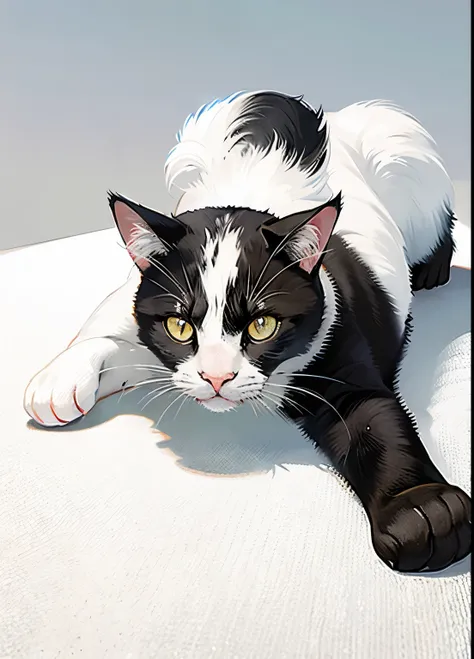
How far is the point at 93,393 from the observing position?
68 cm

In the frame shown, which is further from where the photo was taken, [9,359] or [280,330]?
[9,359]

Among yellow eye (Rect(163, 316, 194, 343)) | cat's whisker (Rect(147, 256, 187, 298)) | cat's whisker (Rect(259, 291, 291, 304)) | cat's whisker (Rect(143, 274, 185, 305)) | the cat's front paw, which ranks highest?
cat's whisker (Rect(147, 256, 187, 298))

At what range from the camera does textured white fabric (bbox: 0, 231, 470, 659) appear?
0.43 meters

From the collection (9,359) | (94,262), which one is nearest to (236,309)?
(9,359)

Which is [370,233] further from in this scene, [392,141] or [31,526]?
[31,526]

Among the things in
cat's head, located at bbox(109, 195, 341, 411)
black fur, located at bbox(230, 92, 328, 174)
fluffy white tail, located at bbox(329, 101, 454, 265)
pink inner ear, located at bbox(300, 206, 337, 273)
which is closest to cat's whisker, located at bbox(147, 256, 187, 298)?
cat's head, located at bbox(109, 195, 341, 411)

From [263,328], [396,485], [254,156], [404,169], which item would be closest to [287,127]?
[254,156]

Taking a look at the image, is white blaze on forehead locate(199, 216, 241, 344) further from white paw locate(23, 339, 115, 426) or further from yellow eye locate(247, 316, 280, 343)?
white paw locate(23, 339, 115, 426)

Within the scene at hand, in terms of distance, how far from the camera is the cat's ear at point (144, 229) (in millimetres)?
609

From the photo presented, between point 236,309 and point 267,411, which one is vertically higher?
point 236,309

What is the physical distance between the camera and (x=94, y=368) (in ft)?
2.25

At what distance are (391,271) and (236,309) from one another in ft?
0.81

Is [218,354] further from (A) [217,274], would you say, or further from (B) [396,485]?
(B) [396,485]

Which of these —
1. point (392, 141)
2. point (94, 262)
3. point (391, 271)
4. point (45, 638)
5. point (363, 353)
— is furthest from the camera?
point (94, 262)
